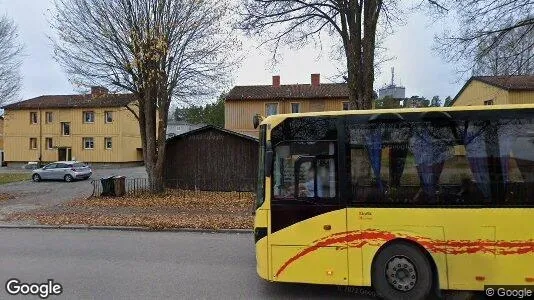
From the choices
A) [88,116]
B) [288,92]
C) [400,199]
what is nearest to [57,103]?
[88,116]

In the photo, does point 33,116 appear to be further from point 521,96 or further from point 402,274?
point 521,96

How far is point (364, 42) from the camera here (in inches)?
535

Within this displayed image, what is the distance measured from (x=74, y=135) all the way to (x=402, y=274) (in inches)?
1684

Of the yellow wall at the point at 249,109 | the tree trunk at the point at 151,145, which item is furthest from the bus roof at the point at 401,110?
the yellow wall at the point at 249,109

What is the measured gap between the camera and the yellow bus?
5129 millimetres

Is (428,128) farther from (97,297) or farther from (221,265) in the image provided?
(97,297)

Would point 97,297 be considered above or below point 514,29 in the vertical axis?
below

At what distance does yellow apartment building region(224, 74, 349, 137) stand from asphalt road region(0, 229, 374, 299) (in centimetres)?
2695

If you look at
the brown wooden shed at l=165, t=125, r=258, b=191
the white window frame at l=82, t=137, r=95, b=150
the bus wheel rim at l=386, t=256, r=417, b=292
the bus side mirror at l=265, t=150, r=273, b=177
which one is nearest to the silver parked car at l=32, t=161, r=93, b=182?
the brown wooden shed at l=165, t=125, r=258, b=191

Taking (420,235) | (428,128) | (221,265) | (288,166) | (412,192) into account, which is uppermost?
(428,128)

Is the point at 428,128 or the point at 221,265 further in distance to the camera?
the point at 221,265

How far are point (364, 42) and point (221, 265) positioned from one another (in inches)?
391

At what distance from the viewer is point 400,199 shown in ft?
17.5

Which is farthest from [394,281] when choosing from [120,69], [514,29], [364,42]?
[120,69]
